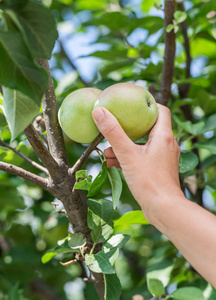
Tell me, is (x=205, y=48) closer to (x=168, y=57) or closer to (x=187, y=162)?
(x=168, y=57)

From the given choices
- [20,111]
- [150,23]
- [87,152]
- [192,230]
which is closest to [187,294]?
[192,230]

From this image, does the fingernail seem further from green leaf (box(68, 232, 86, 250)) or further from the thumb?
green leaf (box(68, 232, 86, 250))

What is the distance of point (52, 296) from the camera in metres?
1.57

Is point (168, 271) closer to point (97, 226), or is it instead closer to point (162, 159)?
point (97, 226)

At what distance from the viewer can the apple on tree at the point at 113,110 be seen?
752mm

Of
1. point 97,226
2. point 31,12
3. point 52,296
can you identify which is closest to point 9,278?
point 52,296

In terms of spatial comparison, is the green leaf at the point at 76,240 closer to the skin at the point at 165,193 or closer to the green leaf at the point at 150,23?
the skin at the point at 165,193

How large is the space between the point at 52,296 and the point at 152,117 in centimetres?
109

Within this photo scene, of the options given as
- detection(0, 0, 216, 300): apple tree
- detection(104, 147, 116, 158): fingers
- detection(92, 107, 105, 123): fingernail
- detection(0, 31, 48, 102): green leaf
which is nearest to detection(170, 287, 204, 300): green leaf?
detection(0, 0, 216, 300): apple tree

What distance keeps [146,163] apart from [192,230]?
16 centimetres

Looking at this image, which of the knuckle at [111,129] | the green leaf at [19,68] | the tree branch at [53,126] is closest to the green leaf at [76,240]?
the tree branch at [53,126]

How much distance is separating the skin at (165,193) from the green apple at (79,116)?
0.22 feet

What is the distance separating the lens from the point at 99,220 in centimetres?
86

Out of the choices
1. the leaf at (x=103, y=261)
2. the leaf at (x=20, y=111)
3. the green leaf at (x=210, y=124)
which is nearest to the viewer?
the leaf at (x=20, y=111)
